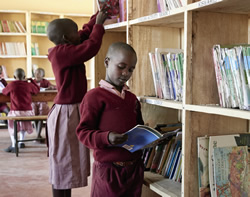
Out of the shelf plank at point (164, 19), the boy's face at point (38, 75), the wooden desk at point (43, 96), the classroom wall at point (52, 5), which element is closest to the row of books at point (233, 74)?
the shelf plank at point (164, 19)

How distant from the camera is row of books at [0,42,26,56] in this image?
24.2ft

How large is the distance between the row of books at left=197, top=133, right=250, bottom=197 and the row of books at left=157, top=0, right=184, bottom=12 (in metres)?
0.68

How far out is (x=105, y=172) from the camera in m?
1.71

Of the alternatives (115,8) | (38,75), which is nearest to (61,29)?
(115,8)

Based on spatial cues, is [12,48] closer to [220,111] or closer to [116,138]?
[116,138]

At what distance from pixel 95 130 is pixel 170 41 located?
87cm

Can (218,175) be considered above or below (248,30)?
below

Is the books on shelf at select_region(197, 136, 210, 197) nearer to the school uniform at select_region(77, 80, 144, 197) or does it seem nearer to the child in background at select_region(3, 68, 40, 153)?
the school uniform at select_region(77, 80, 144, 197)

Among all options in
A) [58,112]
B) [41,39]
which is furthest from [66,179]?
[41,39]

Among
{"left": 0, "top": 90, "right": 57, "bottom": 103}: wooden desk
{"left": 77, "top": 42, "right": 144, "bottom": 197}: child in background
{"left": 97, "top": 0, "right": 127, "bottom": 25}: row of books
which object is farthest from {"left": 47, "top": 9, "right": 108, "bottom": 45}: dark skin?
{"left": 0, "top": 90, "right": 57, "bottom": 103}: wooden desk

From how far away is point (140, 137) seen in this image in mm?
1639

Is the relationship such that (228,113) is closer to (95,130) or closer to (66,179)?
(95,130)

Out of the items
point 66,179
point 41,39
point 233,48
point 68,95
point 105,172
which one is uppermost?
point 41,39

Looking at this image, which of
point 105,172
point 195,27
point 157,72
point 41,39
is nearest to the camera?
point 195,27
